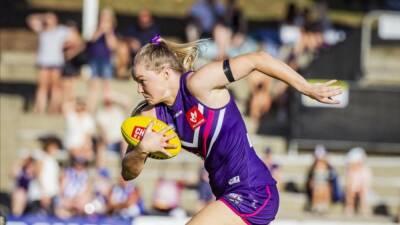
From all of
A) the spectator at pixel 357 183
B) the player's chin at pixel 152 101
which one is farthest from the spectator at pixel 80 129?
the player's chin at pixel 152 101

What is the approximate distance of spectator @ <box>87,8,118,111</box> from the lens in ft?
47.5

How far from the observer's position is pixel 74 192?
Result: 12836 millimetres

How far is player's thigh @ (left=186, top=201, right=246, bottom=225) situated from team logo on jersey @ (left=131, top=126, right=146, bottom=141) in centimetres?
61

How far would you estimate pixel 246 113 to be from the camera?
1546cm

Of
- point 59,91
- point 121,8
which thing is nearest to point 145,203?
point 59,91

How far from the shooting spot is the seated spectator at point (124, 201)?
1251 centimetres

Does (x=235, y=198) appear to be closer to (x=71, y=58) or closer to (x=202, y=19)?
(x=71, y=58)

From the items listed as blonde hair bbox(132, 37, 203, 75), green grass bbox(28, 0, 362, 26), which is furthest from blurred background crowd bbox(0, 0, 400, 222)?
blonde hair bbox(132, 37, 203, 75)

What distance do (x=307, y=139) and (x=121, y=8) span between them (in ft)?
19.3

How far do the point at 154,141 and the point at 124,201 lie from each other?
259 inches

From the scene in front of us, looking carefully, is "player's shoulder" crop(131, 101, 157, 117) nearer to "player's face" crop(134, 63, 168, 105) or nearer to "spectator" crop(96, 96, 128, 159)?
"player's face" crop(134, 63, 168, 105)

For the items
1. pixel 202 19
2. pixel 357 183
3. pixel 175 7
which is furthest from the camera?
pixel 175 7

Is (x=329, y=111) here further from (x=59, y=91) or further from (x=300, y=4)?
(x=300, y=4)

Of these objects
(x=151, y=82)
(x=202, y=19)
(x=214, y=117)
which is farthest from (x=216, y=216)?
(x=202, y=19)
